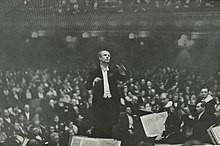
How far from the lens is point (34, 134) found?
1.68m

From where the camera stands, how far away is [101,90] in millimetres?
1688

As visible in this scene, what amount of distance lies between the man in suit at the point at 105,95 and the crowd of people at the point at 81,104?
0.08 ft

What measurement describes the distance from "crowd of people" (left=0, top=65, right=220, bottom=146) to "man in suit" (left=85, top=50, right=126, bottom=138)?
→ 0.02 m

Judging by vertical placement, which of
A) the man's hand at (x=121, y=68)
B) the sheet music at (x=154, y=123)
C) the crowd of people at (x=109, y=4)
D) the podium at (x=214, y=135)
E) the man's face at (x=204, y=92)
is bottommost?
the podium at (x=214, y=135)

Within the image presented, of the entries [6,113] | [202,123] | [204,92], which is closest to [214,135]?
[202,123]

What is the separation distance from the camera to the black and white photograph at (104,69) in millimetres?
1658

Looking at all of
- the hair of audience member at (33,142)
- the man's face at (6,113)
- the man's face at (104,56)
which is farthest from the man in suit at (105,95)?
the man's face at (6,113)

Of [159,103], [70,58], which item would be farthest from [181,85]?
[70,58]

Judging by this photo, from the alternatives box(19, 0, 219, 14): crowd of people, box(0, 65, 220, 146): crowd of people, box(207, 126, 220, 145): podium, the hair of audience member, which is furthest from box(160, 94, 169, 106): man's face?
the hair of audience member

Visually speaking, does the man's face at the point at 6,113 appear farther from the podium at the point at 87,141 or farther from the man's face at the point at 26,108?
the podium at the point at 87,141

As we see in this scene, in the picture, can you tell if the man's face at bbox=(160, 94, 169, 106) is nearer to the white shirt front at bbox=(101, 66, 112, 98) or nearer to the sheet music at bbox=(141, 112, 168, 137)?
the sheet music at bbox=(141, 112, 168, 137)

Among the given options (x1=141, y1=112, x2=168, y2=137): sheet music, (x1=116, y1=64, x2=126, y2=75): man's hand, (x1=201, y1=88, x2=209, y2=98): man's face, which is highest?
(x1=116, y1=64, x2=126, y2=75): man's hand

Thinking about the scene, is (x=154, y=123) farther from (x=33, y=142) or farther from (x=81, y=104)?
(x=33, y=142)

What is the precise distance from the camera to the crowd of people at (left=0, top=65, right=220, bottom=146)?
1665 mm
